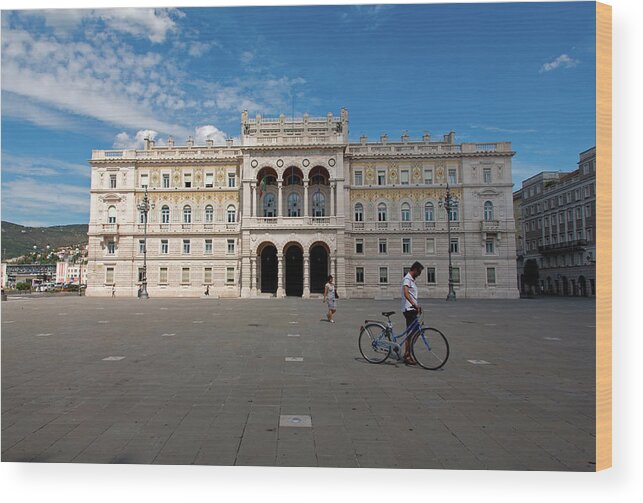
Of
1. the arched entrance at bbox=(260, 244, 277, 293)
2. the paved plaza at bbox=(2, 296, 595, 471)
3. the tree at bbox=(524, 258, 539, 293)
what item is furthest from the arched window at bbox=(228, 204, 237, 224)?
the paved plaza at bbox=(2, 296, 595, 471)

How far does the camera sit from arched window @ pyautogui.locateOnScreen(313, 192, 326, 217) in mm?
47500

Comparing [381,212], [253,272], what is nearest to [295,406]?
[253,272]

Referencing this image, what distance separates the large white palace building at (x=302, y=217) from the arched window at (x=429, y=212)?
0.11 metres

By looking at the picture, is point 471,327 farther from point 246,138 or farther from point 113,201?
point 113,201

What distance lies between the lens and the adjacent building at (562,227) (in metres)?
6.41

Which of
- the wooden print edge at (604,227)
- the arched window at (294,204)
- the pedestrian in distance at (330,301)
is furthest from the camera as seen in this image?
the arched window at (294,204)

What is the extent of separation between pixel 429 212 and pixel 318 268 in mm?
12463

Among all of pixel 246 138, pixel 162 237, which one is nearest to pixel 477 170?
pixel 246 138

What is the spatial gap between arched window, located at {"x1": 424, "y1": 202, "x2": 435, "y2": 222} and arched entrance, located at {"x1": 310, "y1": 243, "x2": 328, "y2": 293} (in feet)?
34.9

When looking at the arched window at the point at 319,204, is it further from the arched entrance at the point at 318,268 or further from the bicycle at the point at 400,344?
the bicycle at the point at 400,344

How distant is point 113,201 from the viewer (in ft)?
158

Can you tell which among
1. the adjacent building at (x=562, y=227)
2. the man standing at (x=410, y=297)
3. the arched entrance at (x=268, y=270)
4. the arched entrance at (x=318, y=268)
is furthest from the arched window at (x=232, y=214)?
the man standing at (x=410, y=297)

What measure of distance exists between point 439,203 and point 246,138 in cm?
1992

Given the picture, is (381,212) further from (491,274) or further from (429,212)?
(491,274)
